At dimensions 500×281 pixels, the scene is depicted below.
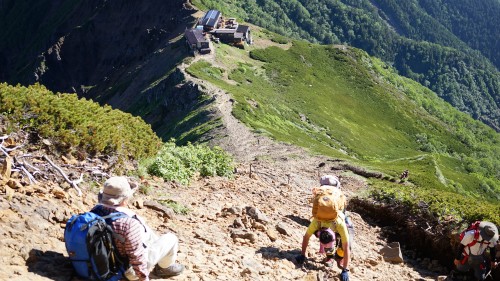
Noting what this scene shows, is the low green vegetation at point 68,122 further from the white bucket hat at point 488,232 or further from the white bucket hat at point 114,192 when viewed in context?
the white bucket hat at point 488,232

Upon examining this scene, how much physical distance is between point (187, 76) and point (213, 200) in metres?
52.4

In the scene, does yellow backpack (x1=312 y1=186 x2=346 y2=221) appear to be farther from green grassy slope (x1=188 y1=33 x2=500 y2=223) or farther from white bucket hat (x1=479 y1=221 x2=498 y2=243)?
green grassy slope (x1=188 y1=33 x2=500 y2=223)

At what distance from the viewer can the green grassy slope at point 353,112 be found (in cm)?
6419

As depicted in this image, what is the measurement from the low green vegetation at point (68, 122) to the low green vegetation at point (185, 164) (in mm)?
476

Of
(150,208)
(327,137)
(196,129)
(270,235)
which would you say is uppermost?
(150,208)

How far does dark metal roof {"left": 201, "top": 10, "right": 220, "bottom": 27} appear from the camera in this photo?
92.4m

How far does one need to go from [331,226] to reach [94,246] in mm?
4963

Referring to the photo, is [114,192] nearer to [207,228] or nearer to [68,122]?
[207,228]

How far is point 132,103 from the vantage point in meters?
75.8

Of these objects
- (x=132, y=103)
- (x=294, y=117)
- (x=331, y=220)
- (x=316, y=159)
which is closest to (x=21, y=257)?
(x=331, y=220)

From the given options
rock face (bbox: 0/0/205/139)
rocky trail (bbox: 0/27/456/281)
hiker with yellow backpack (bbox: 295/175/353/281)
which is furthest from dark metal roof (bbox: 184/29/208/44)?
hiker with yellow backpack (bbox: 295/175/353/281)

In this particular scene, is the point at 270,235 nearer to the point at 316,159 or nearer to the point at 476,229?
the point at 476,229

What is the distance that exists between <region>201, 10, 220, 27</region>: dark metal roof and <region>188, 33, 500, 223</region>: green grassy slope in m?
6.90

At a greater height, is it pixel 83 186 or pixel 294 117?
pixel 83 186
